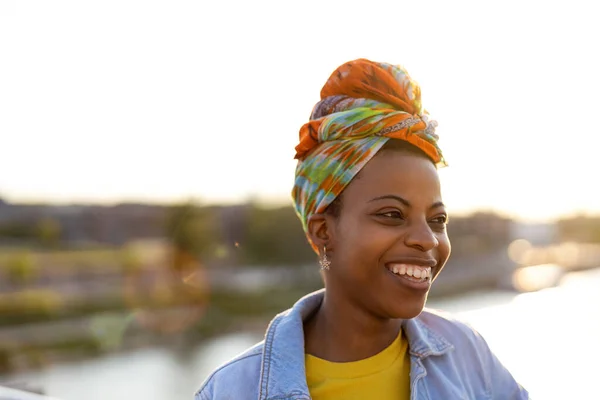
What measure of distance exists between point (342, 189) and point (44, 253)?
37.0 m

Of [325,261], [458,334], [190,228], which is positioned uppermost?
[325,261]

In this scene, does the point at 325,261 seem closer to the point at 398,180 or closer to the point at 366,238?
the point at 366,238

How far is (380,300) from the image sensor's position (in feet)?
6.29

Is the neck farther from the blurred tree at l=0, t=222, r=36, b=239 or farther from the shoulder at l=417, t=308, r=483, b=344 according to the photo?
the blurred tree at l=0, t=222, r=36, b=239

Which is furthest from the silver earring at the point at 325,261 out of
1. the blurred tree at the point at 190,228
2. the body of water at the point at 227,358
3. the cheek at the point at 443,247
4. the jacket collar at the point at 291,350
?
the blurred tree at the point at 190,228

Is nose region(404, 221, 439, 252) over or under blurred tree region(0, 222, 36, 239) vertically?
over

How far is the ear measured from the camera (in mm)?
2055

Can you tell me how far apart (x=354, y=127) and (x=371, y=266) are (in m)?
0.43

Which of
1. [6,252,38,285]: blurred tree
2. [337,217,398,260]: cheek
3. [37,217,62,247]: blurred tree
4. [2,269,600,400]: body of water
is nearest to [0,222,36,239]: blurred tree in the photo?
[37,217,62,247]: blurred tree

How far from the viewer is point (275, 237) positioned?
41.8m

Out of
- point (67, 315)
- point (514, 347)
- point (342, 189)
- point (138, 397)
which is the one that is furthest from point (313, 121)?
point (514, 347)

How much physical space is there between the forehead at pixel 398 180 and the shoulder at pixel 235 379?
2.11 feet

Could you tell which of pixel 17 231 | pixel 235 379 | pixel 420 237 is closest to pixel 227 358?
pixel 235 379

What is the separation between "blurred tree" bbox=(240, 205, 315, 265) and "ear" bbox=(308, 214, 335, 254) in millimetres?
37299
